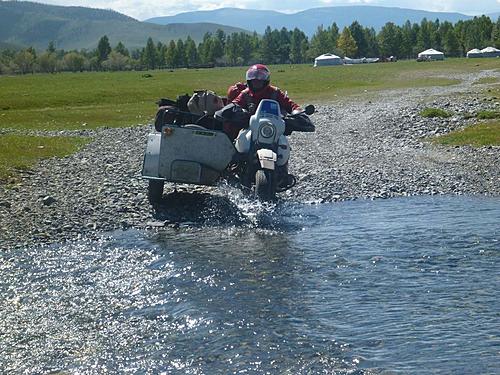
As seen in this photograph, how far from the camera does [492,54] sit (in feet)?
533

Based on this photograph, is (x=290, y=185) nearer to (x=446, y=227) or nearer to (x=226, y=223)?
(x=226, y=223)

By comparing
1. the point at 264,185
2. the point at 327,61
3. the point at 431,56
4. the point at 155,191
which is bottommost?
the point at 155,191

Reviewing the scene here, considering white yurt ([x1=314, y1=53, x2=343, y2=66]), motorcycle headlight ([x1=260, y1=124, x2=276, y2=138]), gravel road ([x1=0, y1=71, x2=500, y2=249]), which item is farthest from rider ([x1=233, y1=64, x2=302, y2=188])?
white yurt ([x1=314, y1=53, x2=343, y2=66])

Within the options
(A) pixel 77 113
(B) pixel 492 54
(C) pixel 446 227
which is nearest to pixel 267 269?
(C) pixel 446 227

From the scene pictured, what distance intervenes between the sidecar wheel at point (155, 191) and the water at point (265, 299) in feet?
5.47

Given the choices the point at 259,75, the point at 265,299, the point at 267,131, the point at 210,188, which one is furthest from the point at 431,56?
the point at 265,299

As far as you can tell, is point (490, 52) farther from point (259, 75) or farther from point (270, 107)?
point (270, 107)

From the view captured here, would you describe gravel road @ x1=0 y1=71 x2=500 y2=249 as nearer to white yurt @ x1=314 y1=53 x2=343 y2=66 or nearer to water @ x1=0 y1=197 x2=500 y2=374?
water @ x1=0 y1=197 x2=500 y2=374

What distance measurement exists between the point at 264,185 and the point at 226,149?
1.34 metres

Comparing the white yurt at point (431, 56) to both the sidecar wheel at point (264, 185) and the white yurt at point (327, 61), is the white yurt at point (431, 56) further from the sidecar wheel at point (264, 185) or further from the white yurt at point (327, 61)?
the sidecar wheel at point (264, 185)

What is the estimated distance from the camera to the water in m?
7.07

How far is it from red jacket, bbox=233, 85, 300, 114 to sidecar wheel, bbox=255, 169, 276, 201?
1.70 m

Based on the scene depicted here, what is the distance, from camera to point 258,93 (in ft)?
48.7

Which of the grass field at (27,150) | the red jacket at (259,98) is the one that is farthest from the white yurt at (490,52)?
the red jacket at (259,98)
